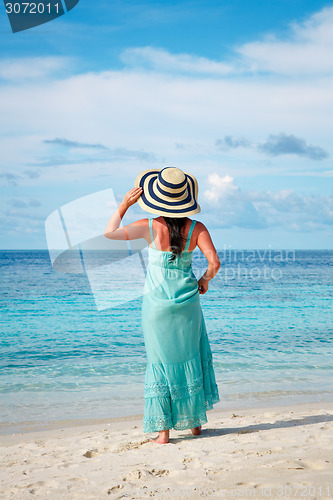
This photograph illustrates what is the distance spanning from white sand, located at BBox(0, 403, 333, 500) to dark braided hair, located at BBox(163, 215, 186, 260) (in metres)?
1.44

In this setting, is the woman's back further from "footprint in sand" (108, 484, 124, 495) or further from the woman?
"footprint in sand" (108, 484, 124, 495)

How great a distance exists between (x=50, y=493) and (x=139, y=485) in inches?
20.2

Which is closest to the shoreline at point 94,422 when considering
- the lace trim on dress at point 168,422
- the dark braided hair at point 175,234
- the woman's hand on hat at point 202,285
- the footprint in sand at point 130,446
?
the footprint in sand at point 130,446

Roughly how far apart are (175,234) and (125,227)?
374 millimetres

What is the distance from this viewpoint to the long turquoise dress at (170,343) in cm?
342

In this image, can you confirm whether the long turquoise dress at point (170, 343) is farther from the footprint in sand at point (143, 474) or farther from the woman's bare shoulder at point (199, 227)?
the footprint in sand at point (143, 474)

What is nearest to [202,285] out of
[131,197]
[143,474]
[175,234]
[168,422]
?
[175,234]

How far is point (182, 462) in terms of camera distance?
3.02 metres

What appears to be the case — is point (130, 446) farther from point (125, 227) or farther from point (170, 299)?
point (125, 227)

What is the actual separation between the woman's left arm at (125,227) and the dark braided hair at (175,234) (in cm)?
19

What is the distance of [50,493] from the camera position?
264 cm

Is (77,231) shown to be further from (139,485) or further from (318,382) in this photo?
(318,382)

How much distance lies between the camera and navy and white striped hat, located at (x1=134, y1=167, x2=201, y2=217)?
3383 mm

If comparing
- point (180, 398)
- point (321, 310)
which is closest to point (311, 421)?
point (180, 398)
